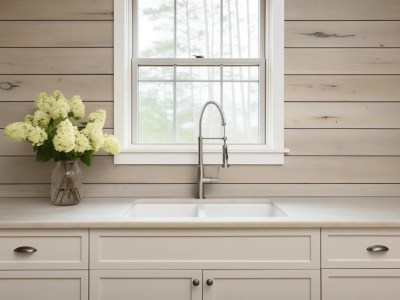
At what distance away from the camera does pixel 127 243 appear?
1763 millimetres

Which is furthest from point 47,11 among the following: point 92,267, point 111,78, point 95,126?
point 92,267

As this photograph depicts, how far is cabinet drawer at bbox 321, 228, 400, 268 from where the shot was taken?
5.79ft

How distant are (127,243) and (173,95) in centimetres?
102

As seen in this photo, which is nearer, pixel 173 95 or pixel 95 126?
pixel 95 126

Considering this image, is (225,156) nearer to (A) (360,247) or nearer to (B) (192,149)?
(B) (192,149)

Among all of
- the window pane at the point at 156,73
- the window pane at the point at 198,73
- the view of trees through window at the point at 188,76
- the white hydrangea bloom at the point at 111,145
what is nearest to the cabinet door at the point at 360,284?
the view of trees through window at the point at 188,76

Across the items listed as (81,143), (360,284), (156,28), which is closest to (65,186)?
(81,143)

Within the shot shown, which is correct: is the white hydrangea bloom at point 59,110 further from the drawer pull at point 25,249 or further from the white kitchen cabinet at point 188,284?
the white kitchen cabinet at point 188,284

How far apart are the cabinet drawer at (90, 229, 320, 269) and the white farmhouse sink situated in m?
0.51

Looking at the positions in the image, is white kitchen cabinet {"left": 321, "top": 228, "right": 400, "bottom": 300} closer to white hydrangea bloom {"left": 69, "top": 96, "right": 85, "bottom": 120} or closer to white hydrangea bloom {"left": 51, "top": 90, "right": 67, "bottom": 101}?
white hydrangea bloom {"left": 69, "top": 96, "right": 85, "bottom": 120}

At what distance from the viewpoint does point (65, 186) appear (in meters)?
2.13

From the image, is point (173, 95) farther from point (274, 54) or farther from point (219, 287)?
point (219, 287)

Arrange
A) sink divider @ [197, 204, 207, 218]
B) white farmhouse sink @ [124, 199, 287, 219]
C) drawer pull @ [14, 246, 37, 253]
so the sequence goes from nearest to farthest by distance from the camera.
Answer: drawer pull @ [14, 246, 37, 253], sink divider @ [197, 204, 207, 218], white farmhouse sink @ [124, 199, 287, 219]

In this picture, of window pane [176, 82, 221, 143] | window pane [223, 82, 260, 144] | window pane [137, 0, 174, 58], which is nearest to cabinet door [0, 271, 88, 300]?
window pane [176, 82, 221, 143]
